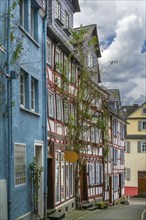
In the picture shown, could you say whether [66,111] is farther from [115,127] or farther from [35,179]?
[115,127]

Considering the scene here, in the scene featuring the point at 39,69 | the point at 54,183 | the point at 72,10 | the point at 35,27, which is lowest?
the point at 54,183

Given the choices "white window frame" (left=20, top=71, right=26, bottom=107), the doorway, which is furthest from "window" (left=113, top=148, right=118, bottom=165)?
"white window frame" (left=20, top=71, right=26, bottom=107)

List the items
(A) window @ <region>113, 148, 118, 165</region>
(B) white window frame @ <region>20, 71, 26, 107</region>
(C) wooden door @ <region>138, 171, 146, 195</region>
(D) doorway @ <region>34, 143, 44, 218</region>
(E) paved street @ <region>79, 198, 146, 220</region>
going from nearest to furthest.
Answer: (B) white window frame @ <region>20, 71, 26, 107</region> → (D) doorway @ <region>34, 143, 44, 218</region> → (E) paved street @ <region>79, 198, 146, 220</region> → (A) window @ <region>113, 148, 118, 165</region> → (C) wooden door @ <region>138, 171, 146, 195</region>

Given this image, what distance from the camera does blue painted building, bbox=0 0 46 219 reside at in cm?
1463

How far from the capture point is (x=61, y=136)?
81.4 ft

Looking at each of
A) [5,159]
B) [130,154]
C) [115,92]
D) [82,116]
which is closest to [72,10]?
[82,116]

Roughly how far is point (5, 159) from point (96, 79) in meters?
14.4

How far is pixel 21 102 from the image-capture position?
689 inches

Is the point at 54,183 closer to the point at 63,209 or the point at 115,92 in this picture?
the point at 63,209

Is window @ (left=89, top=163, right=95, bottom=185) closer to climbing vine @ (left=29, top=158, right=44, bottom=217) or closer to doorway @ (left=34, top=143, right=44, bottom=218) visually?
doorway @ (left=34, top=143, right=44, bottom=218)

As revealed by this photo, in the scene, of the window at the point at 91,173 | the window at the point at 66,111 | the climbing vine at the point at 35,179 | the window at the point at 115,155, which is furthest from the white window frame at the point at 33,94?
the window at the point at 115,155

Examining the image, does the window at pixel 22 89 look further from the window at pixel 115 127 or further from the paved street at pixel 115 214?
the window at pixel 115 127

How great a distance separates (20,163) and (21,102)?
2283 millimetres

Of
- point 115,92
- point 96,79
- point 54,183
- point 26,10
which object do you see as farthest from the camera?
point 115,92
